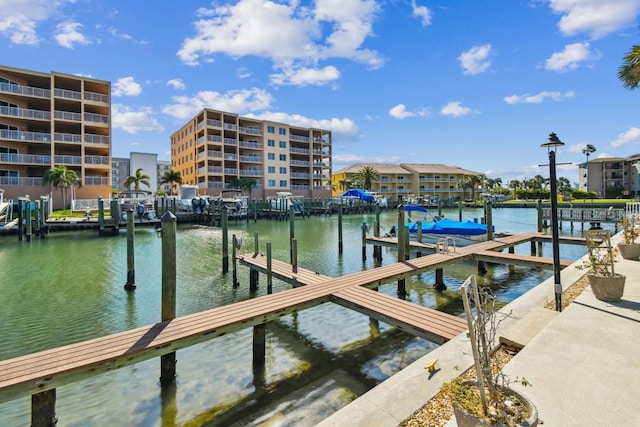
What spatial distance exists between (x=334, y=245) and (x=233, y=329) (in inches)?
703

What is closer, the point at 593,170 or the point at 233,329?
the point at 233,329

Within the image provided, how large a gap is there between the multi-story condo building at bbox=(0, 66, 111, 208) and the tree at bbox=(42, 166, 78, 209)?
2696 mm

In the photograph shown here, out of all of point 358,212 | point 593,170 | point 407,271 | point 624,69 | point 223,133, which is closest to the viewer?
point 407,271

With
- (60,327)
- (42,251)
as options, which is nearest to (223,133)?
(42,251)

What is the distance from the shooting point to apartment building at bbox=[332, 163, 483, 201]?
88812 mm

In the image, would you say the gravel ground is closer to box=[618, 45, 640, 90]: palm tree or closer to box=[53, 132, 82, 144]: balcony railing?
box=[618, 45, 640, 90]: palm tree

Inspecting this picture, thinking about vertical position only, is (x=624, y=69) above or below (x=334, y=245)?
above

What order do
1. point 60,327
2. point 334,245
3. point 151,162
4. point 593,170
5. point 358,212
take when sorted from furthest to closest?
point 151,162 < point 593,170 < point 358,212 < point 334,245 < point 60,327

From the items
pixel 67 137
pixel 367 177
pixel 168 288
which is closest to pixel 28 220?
pixel 67 137

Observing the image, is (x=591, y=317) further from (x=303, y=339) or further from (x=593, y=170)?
(x=593, y=170)

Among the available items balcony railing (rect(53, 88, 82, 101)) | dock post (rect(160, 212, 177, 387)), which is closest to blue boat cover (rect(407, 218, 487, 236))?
dock post (rect(160, 212, 177, 387))

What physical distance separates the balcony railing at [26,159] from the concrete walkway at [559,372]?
Result: 4635 centimetres

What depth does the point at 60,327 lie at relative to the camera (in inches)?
368

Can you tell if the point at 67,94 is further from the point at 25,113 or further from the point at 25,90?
the point at 25,113
